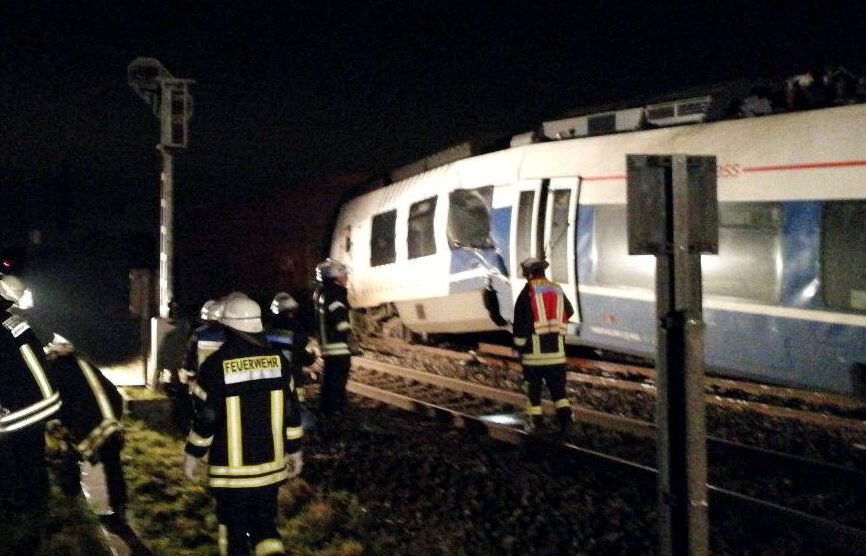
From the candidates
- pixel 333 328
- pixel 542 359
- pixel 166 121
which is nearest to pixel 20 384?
pixel 542 359

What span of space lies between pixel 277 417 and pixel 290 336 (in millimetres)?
4026

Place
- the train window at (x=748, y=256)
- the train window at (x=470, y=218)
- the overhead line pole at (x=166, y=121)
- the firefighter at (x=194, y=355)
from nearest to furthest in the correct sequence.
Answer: the firefighter at (x=194, y=355), the train window at (x=748, y=256), the overhead line pole at (x=166, y=121), the train window at (x=470, y=218)

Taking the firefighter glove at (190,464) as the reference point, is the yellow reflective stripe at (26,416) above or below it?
above

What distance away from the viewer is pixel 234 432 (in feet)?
15.1

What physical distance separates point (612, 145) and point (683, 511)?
7721 millimetres

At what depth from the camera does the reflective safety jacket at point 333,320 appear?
10125 millimetres

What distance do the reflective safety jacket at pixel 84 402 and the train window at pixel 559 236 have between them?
6851mm

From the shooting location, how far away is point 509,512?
6.88 metres

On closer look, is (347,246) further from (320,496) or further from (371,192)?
(320,496)

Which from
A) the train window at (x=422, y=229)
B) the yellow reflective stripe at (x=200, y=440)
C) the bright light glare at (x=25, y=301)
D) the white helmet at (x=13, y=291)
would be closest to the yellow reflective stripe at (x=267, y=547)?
the yellow reflective stripe at (x=200, y=440)

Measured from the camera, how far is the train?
9.09m

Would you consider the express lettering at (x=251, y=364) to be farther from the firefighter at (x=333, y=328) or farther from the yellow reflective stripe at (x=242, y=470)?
the firefighter at (x=333, y=328)

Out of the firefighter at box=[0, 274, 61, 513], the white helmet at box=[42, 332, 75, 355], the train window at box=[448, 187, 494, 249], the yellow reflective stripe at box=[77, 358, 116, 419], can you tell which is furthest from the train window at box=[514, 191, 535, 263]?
the firefighter at box=[0, 274, 61, 513]

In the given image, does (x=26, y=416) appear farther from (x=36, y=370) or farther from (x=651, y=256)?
(x=651, y=256)
